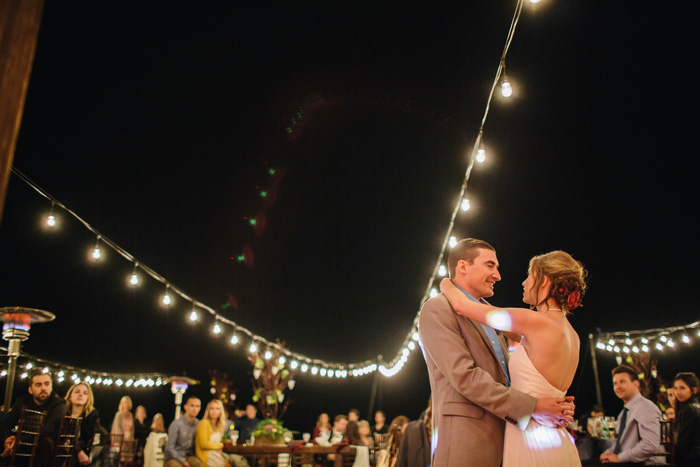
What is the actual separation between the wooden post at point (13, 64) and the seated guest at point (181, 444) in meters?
6.24

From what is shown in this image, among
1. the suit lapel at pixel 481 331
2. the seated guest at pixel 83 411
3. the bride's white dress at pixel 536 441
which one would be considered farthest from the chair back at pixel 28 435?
the bride's white dress at pixel 536 441

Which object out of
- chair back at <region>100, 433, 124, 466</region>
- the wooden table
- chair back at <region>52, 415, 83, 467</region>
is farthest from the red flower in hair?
chair back at <region>100, 433, 124, 466</region>

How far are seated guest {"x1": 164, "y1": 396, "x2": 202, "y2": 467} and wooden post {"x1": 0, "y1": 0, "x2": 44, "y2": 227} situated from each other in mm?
6239

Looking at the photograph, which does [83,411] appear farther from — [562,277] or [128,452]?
[562,277]

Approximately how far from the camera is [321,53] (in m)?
7.17

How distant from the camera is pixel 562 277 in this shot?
2.25m

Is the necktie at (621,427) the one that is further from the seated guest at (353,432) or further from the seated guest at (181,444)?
the seated guest at (353,432)

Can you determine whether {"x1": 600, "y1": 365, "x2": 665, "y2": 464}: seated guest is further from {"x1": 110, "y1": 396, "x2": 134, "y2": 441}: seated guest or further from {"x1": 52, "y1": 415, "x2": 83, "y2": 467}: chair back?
{"x1": 110, "y1": 396, "x2": 134, "y2": 441}: seated guest

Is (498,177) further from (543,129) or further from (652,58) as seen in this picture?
(652,58)

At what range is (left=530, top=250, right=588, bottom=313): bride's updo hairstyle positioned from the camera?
7.34ft

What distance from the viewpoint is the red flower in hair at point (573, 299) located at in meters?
2.24

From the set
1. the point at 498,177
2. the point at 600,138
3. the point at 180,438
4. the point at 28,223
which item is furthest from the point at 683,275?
the point at 28,223

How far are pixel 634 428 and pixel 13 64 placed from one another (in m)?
5.08

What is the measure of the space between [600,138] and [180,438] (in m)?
7.37
